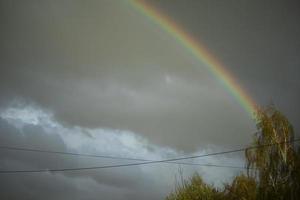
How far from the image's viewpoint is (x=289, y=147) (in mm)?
27922

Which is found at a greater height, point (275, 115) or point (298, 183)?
point (275, 115)

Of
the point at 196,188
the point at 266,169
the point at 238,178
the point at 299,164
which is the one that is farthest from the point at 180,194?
the point at 299,164

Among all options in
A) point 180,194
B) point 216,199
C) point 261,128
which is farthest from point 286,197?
point 180,194

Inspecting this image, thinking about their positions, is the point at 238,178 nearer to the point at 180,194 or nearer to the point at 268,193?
the point at 268,193

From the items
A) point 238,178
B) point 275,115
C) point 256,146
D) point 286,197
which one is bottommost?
point 286,197

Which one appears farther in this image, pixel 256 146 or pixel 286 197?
pixel 256 146

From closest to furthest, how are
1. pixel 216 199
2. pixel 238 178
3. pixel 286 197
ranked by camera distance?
pixel 286 197 → pixel 238 178 → pixel 216 199

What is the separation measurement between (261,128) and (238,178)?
4008 mm

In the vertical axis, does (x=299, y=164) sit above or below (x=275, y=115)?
below

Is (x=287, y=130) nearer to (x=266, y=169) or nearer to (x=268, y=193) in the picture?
(x=266, y=169)

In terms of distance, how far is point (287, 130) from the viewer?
2892cm

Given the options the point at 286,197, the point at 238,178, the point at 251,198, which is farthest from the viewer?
the point at 238,178

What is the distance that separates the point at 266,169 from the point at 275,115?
4.36 m

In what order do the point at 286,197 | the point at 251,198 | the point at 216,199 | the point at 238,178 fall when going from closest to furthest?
the point at 286,197 → the point at 251,198 → the point at 238,178 → the point at 216,199
